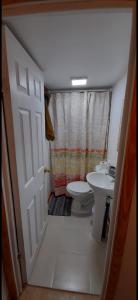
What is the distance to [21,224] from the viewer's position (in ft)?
3.38

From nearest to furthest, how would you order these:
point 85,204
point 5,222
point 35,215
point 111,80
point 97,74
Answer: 1. point 5,222
2. point 35,215
3. point 97,74
4. point 111,80
5. point 85,204

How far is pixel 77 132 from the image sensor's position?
2389 millimetres

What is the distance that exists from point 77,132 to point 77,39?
4.94 feet

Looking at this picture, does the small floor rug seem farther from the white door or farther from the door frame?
the door frame

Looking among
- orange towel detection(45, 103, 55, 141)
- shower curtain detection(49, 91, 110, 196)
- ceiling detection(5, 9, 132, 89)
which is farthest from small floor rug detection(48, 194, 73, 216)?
ceiling detection(5, 9, 132, 89)

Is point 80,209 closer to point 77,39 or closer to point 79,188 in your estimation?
point 79,188

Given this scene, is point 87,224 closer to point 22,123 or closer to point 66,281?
point 66,281

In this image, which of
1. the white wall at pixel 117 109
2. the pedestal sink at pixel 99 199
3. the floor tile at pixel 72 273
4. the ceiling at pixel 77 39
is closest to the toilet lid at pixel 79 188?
the pedestal sink at pixel 99 199

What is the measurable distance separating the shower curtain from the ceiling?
0.72 meters

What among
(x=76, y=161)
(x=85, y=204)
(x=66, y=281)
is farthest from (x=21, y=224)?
(x=76, y=161)

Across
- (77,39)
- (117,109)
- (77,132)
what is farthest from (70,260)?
(77,39)

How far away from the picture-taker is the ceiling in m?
0.78

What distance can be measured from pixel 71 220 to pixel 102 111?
5.99 feet

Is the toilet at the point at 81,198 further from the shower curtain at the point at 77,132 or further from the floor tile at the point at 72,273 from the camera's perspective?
the floor tile at the point at 72,273
